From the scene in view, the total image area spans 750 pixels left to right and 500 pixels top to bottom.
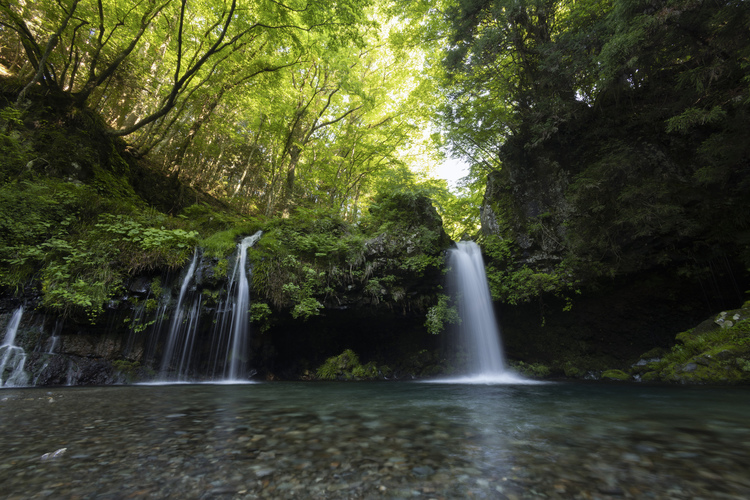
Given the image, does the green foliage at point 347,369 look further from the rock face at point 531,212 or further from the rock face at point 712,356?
the rock face at point 712,356

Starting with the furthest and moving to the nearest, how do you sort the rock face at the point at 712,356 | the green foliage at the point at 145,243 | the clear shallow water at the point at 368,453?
the green foliage at the point at 145,243 → the rock face at the point at 712,356 → the clear shallow water at the point at 368,453

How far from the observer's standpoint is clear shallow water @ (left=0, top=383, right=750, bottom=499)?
1414 mm

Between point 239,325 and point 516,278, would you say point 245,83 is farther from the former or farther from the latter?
point 516,278

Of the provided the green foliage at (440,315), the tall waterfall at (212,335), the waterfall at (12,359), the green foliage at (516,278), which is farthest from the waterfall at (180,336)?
the green foliage at (516,278)

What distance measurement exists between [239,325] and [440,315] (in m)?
6.11

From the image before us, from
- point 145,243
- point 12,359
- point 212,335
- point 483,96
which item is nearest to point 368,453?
point 212,335

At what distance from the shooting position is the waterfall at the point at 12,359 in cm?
589

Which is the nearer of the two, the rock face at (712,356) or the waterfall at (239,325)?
the rock face at (712,356)

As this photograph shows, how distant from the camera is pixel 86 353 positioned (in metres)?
6.89

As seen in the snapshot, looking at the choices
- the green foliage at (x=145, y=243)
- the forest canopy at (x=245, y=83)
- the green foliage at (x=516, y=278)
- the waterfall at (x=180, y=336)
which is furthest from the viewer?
the green foliage at (x=516, y=278)

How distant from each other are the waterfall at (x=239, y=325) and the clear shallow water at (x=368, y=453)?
480 cm

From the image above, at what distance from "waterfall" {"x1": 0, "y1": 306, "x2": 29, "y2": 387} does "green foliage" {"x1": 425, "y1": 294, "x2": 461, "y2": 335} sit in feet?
31.9

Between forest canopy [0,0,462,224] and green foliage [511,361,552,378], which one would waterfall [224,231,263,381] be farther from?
green foliage [511,361,552,378]

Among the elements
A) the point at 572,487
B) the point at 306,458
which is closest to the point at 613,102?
the point at 572,487
